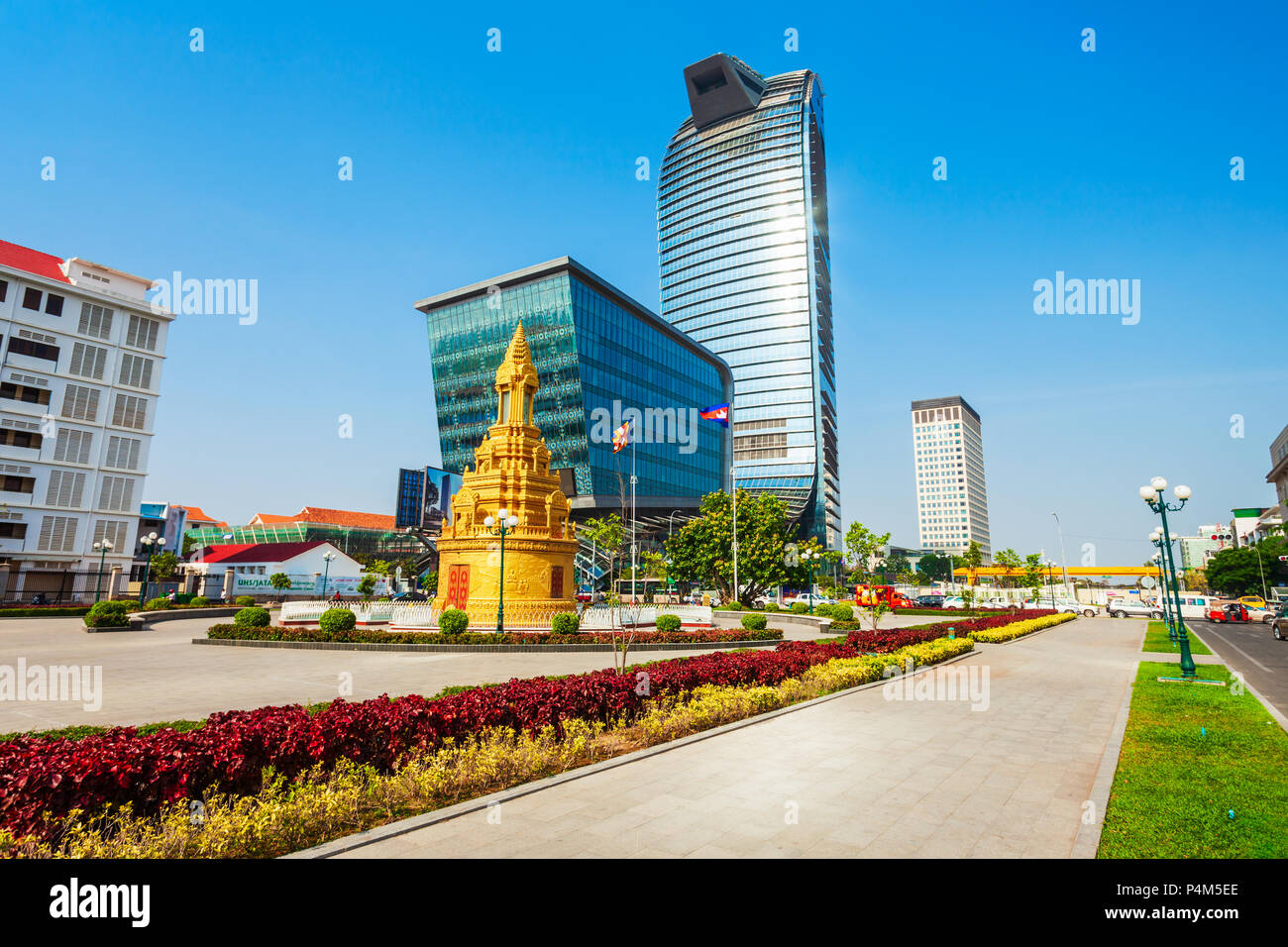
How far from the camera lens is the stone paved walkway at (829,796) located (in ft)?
18.6

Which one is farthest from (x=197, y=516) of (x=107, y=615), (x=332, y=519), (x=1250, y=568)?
(x=1250, y=568)

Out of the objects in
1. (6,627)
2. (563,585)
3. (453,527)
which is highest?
(453,527)

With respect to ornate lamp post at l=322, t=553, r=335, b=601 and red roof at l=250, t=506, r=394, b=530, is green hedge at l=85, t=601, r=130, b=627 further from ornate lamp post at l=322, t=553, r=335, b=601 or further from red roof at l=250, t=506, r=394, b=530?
red roof at l=250, t=506, r=394, b=530

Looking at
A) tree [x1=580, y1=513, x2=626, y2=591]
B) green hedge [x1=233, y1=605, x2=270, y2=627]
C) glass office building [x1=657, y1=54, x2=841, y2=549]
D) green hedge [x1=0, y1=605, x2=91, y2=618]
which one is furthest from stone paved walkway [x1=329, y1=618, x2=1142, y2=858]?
glass office building [x1=657, y1=54, x2=841, y2=549]

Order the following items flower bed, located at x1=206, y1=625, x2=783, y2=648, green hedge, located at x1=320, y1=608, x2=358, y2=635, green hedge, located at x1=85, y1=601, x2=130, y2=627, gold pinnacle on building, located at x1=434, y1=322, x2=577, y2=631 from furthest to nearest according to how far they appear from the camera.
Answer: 1. gold pinnacle on building, located at x1=434, y1=322, x2=577, y2=631
2. green hedge, located at x1=85, y1=601, x2=130, y2=627
3. green hedge, located at x1=320, y1=608, x2=358, y2=635
4. flower bed, located at x1=206, y1=625, x2=783, y2=648

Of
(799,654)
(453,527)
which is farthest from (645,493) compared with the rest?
(799,654)

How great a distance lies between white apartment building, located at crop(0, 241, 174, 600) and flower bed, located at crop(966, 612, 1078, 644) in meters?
63.5

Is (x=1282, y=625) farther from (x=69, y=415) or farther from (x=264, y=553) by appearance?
(x=264, y=553)

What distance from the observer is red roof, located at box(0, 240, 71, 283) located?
4897 centimetres

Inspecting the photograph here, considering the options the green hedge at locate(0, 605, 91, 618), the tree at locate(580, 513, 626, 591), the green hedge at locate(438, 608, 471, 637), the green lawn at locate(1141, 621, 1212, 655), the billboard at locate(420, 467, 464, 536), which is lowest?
the green hedge at locate(0, 605, 91, 618)

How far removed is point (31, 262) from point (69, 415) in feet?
45.1

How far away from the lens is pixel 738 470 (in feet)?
407
